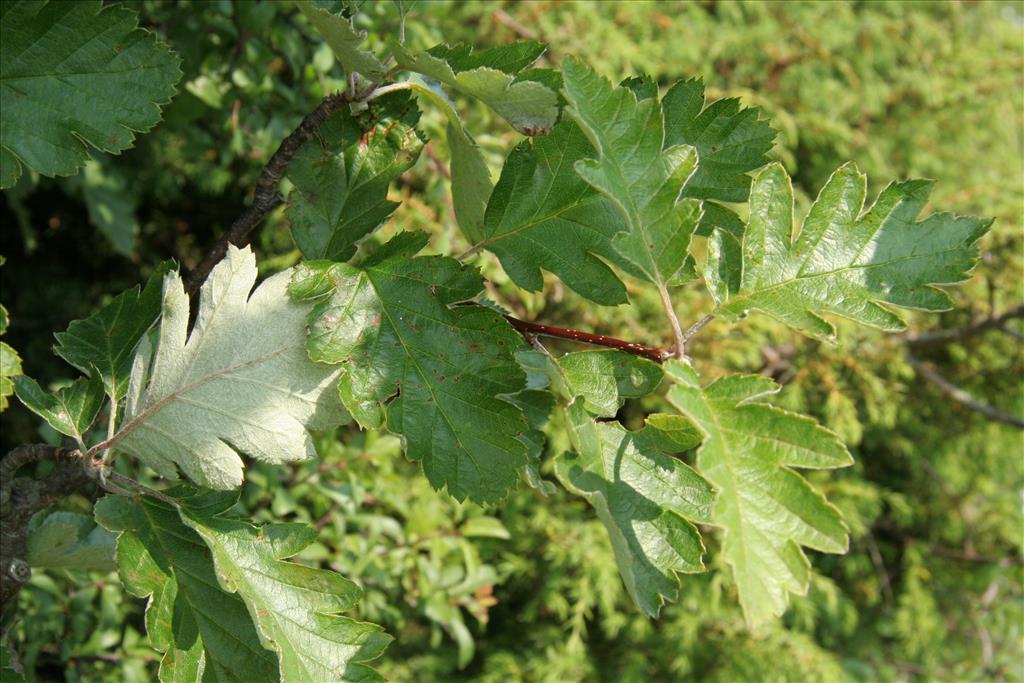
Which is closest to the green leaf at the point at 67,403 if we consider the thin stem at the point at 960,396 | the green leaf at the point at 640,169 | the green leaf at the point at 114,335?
the green leaf at the point at 114,335

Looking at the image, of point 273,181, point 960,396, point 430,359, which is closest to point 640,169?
point 430,359

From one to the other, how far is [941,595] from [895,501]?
17.0 inches

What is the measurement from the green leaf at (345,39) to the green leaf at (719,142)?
10.8 inches

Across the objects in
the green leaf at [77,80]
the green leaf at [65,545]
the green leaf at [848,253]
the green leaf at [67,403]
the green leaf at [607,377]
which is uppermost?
the green leaf at [77,80]

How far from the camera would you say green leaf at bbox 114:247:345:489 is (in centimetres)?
80

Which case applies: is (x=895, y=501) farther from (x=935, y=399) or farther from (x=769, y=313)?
(x=769, y=313)

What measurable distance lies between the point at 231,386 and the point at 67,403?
183 mm

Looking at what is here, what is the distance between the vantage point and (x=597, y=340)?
0.83 metres

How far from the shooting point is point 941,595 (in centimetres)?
271

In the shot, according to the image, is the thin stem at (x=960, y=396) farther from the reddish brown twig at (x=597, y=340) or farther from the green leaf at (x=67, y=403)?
the green leaf at (x=67, y=403)

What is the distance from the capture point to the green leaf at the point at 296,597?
0.77 meters

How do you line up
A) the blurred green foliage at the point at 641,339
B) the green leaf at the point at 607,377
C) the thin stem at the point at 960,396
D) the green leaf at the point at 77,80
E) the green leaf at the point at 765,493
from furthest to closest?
the thin stem at the point at 960,396 → the blurred green foliage at the point at 641,339 → the green leaf at the point at 77,80 → the green leaf at the point at 607,377 → the green leaf at the point at 765,493

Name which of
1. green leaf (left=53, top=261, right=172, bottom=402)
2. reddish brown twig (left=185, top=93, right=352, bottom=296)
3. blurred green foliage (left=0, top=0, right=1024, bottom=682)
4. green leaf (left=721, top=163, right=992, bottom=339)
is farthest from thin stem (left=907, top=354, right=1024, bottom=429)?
green leaf (left=53, top=261, right=172, bottom=402)

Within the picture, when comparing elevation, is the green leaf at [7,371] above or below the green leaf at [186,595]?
above
